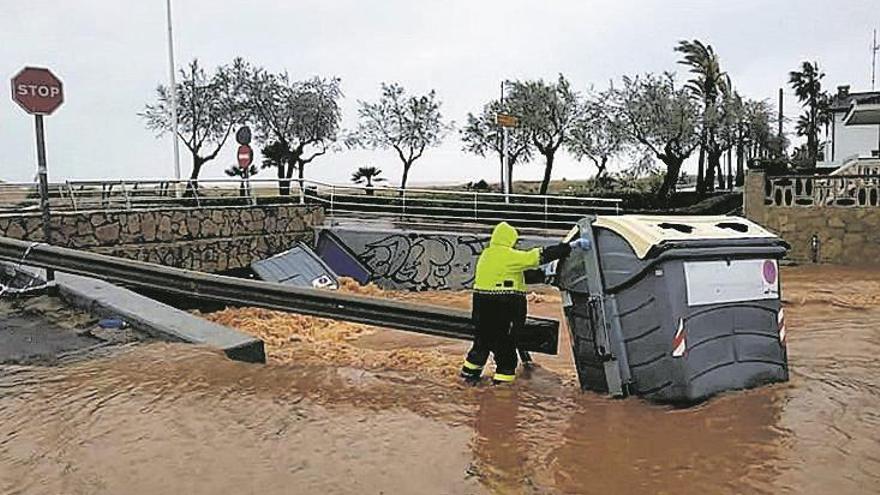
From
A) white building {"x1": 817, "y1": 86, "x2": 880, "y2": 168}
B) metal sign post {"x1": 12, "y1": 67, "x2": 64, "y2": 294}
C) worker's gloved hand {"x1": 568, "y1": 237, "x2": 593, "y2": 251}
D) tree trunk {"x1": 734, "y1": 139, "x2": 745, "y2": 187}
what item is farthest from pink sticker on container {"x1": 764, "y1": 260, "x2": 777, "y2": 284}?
tree trunk {"x1": 734, "y1": 139, "x2": 745, "y2": 187}

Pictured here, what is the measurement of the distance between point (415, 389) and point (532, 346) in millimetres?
1159

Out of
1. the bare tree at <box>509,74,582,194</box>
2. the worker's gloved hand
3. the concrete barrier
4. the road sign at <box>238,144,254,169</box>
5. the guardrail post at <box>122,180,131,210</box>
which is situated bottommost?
the concrete barrier

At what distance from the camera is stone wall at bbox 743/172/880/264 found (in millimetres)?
19266

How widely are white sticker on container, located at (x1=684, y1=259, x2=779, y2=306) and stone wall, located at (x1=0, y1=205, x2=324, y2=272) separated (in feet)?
47.4

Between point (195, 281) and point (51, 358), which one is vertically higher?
point (195, 281)

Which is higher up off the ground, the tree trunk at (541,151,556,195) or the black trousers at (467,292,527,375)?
the tree trunk at (541,151,556,195)

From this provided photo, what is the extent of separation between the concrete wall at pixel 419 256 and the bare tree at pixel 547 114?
17.4 meters

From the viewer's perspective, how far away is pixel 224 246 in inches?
771

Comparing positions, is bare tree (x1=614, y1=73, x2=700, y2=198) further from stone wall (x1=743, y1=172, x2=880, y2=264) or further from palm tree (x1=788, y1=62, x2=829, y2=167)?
palm tree (x1=788, y1=62, x2=829, y2=167)

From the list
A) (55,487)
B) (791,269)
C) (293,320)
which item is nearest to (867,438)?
(55,487)

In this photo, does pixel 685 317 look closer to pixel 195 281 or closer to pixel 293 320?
pixel 195 281

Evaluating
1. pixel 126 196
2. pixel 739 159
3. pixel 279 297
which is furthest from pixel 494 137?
pixel 279 297

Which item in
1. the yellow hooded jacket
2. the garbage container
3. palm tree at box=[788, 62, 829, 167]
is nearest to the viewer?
the garbage container

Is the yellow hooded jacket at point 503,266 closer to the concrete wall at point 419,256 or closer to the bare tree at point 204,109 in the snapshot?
the concrete wall at point 419,256
